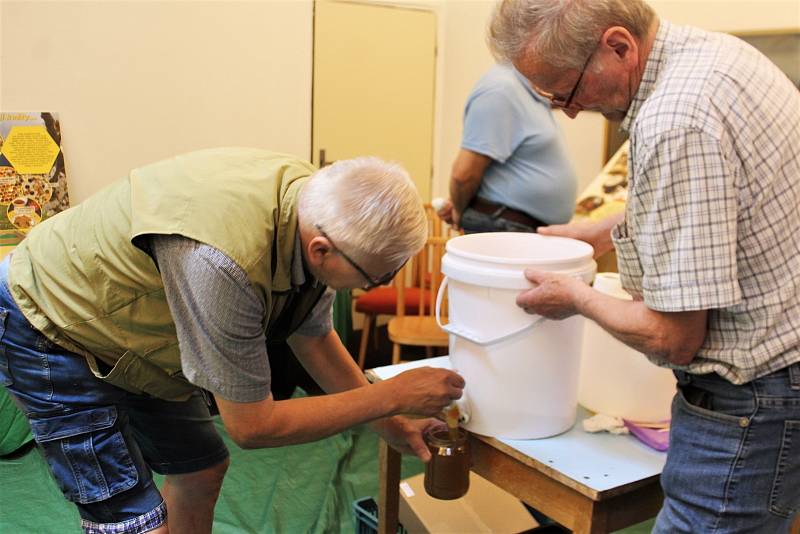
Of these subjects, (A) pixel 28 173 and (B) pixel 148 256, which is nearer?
(B) pixel 148 256

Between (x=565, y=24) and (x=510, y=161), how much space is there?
1.42 m

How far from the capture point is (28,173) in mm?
2715

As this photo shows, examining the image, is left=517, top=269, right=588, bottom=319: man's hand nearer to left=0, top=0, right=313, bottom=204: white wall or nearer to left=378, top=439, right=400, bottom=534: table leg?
left=378, top=439, right=400, bottom=534: table leg

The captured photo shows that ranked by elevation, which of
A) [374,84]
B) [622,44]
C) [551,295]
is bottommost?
[551,295]

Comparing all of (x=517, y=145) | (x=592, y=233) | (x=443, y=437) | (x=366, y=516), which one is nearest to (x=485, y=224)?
(x=517, y=145)

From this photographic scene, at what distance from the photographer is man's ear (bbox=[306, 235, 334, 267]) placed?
1076 mm

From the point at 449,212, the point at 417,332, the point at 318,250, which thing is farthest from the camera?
the point at 417,332

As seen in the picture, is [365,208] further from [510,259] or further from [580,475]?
[580,475]

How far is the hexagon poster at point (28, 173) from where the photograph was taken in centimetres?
263

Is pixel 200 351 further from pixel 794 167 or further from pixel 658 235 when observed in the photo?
pixel 794 167

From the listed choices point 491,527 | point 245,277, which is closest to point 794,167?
point 245,277

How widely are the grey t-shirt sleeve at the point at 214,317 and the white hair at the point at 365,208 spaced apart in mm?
154

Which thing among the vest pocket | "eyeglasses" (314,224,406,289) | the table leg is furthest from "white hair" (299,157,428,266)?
the table leg

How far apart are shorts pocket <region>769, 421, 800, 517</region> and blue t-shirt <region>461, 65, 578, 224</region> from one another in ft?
4.89
